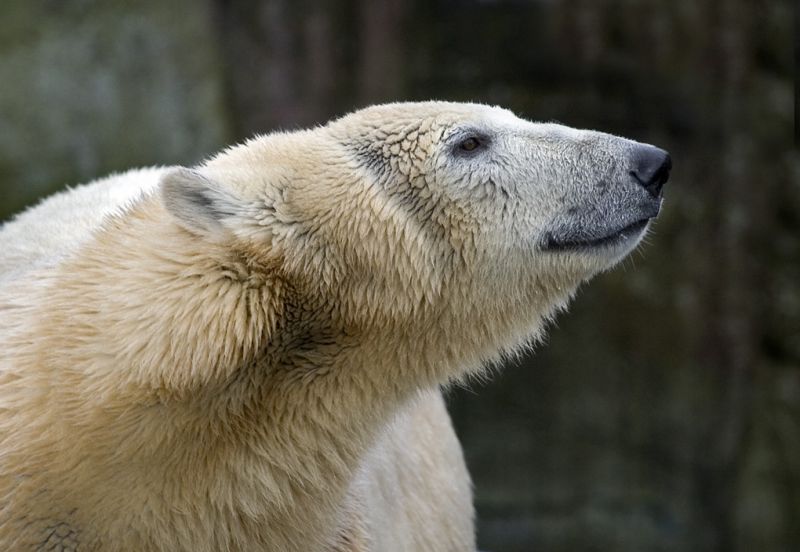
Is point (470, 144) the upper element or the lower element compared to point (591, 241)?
upper

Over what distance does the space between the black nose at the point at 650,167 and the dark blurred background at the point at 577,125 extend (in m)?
4.33

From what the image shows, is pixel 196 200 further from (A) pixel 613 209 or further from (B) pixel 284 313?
(A) pixel 613 209

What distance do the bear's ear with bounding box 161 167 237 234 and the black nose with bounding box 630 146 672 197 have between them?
3.47 feet

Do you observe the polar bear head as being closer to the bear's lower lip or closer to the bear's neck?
the bear's lower lip

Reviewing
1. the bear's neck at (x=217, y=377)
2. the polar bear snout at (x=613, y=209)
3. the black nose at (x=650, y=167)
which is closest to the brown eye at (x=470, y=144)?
the polar bear snout at (x=613, y=209)

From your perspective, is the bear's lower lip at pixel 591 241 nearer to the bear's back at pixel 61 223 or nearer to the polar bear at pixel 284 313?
the polar bear at pixel 284 313

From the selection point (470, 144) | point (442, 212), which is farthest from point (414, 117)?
point (442, 212)

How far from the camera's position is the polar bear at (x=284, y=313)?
254cm

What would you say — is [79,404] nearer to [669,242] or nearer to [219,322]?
[219,322]

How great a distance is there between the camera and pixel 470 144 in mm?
2881

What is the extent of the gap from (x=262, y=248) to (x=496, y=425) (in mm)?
5055

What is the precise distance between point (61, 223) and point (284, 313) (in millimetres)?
1303

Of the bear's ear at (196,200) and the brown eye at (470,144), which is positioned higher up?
the brown eye at (470,144)

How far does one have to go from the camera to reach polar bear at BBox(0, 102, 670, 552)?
2.54 metres
